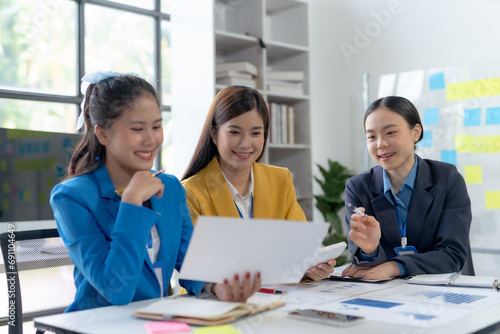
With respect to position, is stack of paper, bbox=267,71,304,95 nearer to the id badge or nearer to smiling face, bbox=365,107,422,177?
smiling face, bbox=365,107,422,177

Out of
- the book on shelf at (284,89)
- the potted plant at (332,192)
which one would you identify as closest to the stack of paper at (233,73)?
the book on shelf at (284,89)

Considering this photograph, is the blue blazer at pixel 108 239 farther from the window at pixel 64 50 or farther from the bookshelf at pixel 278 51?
the bookshelf at pixel 278 51

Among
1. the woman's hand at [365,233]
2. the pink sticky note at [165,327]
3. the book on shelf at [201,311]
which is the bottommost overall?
the pink sticky note at [165,327]

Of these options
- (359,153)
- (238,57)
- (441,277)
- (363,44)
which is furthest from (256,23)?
(441,277)

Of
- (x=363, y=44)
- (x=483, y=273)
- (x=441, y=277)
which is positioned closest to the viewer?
(x=441, y=277)

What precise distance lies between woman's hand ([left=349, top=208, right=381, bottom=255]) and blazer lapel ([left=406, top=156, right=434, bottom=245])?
10.4 inches

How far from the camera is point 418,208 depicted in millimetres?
2041

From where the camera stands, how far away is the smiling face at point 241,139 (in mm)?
2016

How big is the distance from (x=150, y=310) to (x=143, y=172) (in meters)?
0.41

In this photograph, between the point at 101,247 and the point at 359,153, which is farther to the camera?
the point at 359,153

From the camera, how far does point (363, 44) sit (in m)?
4.53

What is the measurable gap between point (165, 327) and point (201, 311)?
101 mm

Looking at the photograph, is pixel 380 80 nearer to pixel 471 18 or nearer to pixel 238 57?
pixel 471 18

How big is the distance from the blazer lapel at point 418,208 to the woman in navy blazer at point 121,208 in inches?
34.3
